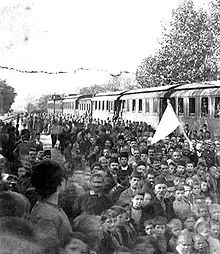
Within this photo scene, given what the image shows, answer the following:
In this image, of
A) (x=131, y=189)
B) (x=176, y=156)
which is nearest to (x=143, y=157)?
(x=176, y=156)

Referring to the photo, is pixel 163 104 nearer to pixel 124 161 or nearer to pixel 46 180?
pixel 124 161

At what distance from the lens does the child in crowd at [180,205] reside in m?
2.20

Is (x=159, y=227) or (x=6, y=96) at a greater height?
(x=6, y=96)

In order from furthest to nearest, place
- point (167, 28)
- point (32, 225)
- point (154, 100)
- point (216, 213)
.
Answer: point (154, 100), point (167, 28), point (216, 213), point (32, 225)

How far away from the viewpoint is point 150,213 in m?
2.04

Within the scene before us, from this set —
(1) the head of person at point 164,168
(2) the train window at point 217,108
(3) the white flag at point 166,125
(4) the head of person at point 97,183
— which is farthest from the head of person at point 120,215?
(2) the train window at point 217,108

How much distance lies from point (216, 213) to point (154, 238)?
0.45 meters

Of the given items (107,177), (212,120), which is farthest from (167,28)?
(107,177)

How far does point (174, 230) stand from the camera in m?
2.02

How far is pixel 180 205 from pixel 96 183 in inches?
19.2

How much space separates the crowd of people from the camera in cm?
162

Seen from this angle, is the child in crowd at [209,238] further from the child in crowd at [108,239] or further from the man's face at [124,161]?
the man's face at [124,161]

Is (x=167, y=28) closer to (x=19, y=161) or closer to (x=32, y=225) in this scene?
(x=19, y=161)

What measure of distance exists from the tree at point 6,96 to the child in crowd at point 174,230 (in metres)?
1.12
